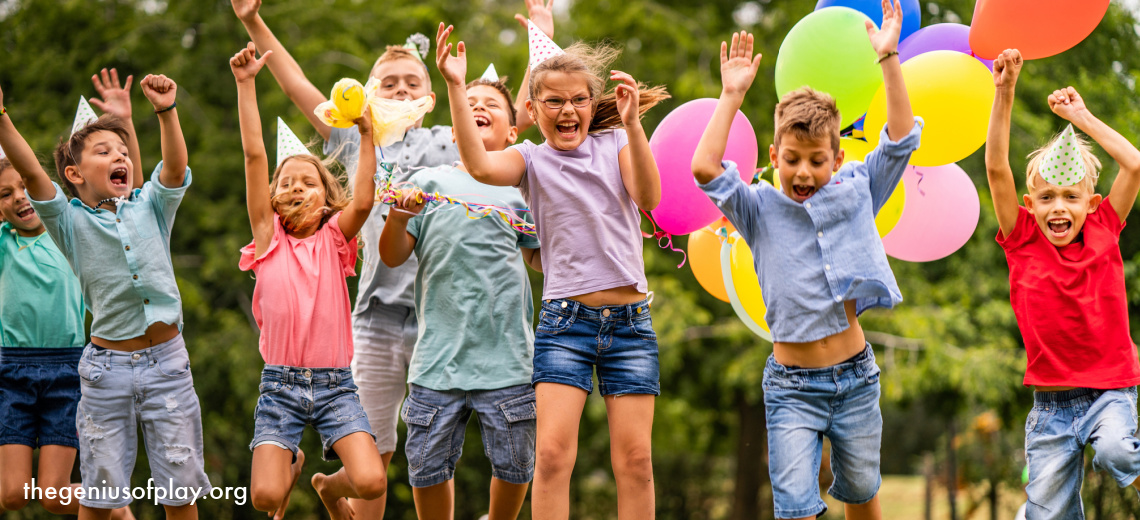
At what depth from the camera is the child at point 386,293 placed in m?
4.07

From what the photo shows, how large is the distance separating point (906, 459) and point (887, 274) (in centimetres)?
1192

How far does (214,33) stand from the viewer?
9000 millimetres

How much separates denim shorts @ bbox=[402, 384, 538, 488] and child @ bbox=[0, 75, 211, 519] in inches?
35.1

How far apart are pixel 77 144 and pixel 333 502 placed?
6.00ft

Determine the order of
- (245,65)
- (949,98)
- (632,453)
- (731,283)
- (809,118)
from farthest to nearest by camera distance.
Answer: (731,283)
(245,65)
(949,98)
(632,453)
(809,118)

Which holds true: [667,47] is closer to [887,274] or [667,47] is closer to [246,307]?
[246,307]

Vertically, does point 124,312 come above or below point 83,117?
below

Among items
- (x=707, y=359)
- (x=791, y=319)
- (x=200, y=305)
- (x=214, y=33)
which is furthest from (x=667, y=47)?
(x=791, y=319)

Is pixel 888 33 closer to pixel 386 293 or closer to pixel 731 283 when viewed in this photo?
pixel 731 283

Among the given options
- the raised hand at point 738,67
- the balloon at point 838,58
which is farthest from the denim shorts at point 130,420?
the balloon at point 838,58

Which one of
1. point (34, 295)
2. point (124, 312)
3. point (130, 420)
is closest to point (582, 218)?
point (124, 312)

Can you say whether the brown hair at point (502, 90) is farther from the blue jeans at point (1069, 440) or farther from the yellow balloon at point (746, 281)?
the blue jeans at point (1069, 440)

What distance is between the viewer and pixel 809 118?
9.68ft

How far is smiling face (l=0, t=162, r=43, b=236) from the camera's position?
13.7ft
